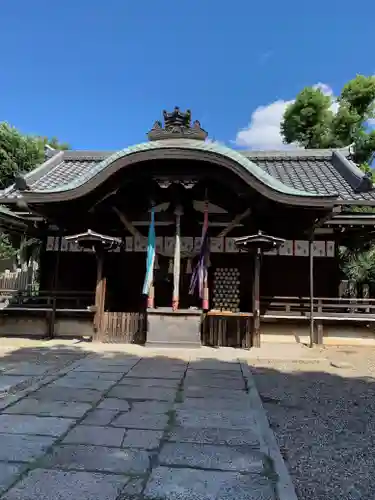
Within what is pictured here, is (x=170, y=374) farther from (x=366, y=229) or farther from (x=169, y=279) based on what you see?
(x=366, y=229)

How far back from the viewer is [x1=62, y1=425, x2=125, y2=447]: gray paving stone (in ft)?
10.5

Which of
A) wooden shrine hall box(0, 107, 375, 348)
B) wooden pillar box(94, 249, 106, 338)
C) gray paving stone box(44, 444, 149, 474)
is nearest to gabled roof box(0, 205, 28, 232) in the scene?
wooden shrine hall box(0, 107, 375, 348)

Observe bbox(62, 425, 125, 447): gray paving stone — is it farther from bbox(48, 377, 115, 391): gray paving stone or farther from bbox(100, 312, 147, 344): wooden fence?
bbox(100, 312, 147, 344): wooden fence

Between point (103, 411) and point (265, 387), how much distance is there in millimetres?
2577

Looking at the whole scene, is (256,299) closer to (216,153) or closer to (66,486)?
(216,153)

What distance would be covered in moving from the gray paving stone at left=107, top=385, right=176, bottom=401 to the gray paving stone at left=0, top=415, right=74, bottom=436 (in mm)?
1029

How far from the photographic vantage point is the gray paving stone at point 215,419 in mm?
3730

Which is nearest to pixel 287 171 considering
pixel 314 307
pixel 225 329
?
pixel 314 307

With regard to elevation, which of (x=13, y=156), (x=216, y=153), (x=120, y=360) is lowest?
(x=120, y=360)

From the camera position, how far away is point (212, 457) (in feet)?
9.76

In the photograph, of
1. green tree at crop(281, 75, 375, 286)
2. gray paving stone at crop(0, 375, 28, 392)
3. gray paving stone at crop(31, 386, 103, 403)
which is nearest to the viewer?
gray paving stone at crop(31, 386, 103, 403)

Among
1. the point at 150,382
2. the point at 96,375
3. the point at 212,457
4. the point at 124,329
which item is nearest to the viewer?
the point at 212,457

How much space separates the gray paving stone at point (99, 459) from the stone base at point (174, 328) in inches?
218

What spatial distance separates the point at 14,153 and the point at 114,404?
70.2 feet
